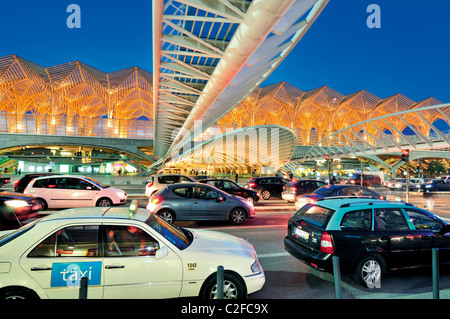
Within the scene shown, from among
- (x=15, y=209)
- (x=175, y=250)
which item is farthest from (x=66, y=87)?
(x=175, y=250)

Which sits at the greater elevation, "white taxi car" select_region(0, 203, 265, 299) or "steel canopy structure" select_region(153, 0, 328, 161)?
"steel canopy structure" select_region(153, 0, 328, 161)

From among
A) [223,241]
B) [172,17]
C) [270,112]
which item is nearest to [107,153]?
[270,112]

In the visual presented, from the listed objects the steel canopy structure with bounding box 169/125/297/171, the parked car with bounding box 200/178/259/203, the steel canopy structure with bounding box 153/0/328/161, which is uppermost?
the steel canopy structure with bounding box 153/0/328/161

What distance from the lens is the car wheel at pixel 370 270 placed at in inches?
172

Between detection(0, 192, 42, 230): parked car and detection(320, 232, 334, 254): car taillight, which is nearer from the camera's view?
detection(320, 232, 334, 254): car taillight

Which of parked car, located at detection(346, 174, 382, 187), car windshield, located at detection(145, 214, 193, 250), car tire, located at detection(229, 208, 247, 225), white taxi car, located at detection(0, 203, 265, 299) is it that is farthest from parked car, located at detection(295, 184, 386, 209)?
parked car, located at detection(346, 174, 382, 187)

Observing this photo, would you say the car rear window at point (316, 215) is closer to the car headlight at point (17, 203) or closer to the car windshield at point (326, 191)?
the car windshield at point (326, 191)

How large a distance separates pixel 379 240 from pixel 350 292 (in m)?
1.01

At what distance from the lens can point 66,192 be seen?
10844mm

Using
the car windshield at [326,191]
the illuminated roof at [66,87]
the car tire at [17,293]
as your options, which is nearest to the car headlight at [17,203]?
the car tire at [17,293]

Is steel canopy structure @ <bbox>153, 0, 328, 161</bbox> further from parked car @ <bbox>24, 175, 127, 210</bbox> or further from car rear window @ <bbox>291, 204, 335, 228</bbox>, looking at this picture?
parked car @ <bbox>24, 175, 127, 210</bbox>

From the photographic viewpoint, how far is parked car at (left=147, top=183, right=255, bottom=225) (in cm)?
839
